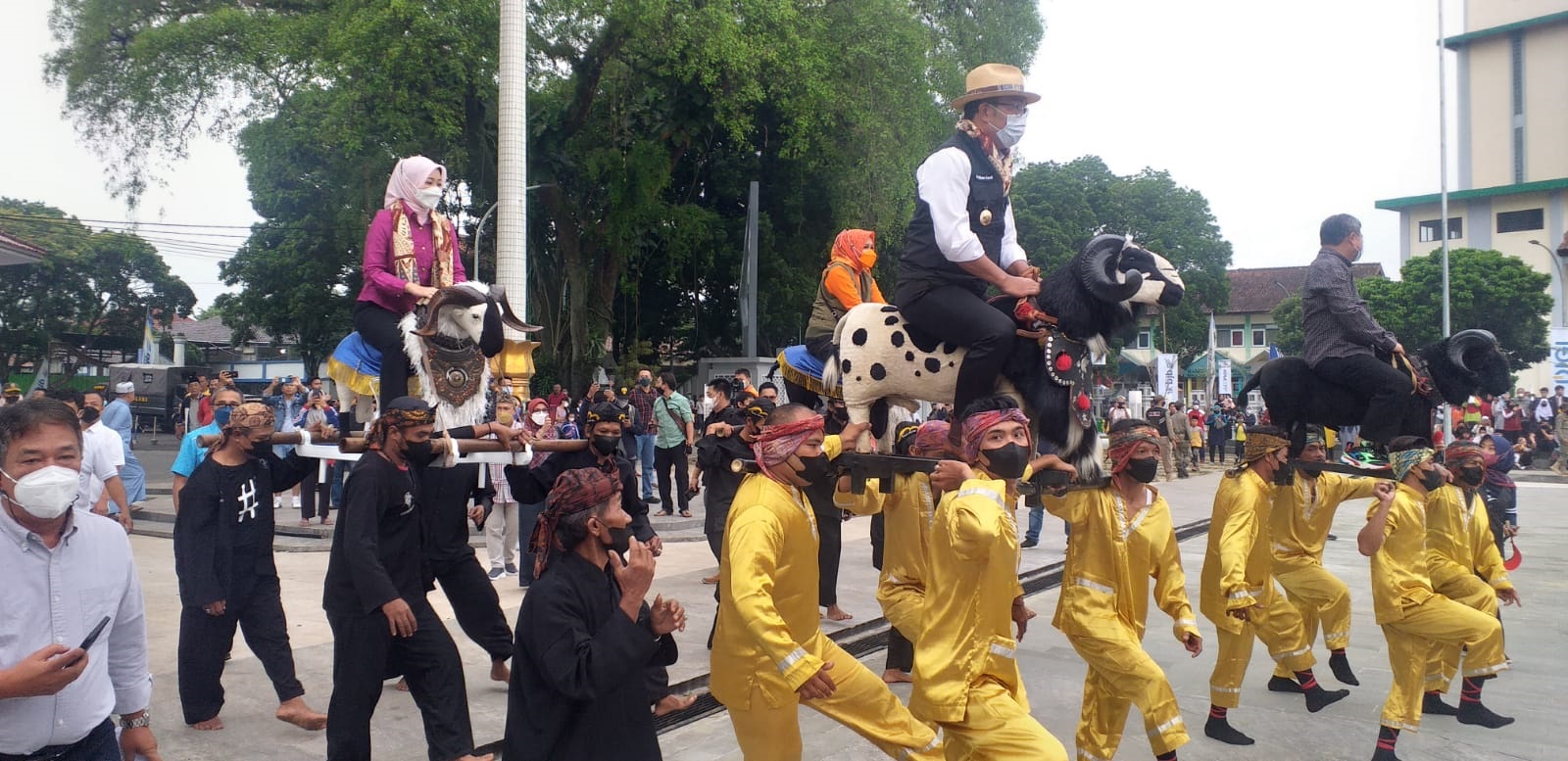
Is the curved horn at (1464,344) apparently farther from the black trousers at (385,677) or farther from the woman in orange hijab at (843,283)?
the black trousers at (385,677)

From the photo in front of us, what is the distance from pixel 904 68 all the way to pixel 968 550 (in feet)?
62.6

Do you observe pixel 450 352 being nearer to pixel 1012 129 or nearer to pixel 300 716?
pixel 300 716

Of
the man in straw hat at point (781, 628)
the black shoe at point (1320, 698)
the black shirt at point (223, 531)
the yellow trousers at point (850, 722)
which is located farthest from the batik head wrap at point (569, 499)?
the black shoe at point (1320, 698)

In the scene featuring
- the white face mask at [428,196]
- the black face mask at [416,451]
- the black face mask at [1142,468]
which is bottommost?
the black face mask at [1142,468]

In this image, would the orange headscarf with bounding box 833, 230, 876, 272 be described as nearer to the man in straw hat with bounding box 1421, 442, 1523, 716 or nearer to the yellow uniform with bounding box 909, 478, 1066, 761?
the yellow uniform with bounding box 909, 478, 1066, 761

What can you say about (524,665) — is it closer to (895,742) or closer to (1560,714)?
(895,742)

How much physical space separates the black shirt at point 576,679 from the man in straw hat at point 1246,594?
11.2ft

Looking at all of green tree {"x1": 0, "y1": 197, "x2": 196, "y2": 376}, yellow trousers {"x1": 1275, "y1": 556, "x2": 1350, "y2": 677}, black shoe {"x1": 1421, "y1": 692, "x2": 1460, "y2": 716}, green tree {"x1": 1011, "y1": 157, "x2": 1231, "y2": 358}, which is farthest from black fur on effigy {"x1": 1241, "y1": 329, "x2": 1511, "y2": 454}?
green tree {"x1": 0, "y1": 197, "x2": 196, "y2": 376}

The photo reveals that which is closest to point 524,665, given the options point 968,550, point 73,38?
point 968,550

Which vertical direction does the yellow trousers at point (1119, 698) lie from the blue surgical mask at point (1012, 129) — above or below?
below

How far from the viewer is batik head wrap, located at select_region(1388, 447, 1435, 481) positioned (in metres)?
5.70

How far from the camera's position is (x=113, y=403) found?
37.9ft

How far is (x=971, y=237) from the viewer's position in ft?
→ 15.9

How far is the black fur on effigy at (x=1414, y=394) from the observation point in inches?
227
